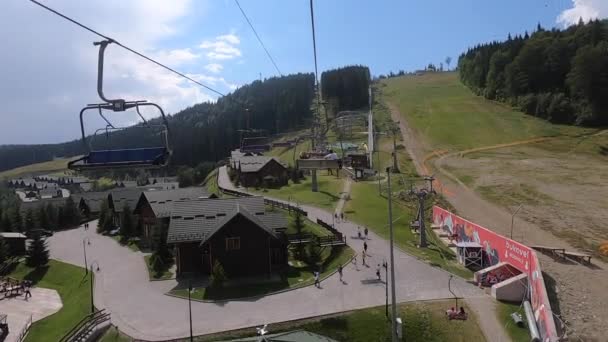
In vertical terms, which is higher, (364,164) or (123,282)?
(364,164)

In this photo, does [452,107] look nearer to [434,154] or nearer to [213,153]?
[434,154]

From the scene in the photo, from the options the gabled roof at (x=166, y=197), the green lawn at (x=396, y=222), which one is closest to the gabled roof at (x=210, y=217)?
the gabled roof at (x=166, y=197)

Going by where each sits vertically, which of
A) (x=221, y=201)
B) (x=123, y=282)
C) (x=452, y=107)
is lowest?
(x=123, y=282)

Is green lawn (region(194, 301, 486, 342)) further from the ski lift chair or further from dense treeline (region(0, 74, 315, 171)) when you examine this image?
dense treeline (region(0, 74, 315, 171))

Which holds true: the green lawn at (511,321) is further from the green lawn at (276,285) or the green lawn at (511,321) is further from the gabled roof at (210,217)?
the gabled roof at (210,217)

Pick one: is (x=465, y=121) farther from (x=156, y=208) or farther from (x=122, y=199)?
(x=156, y=208)

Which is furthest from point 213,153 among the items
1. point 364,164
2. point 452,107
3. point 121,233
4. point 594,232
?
point 594,232

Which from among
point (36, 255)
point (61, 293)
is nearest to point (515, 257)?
point (61, 293)
